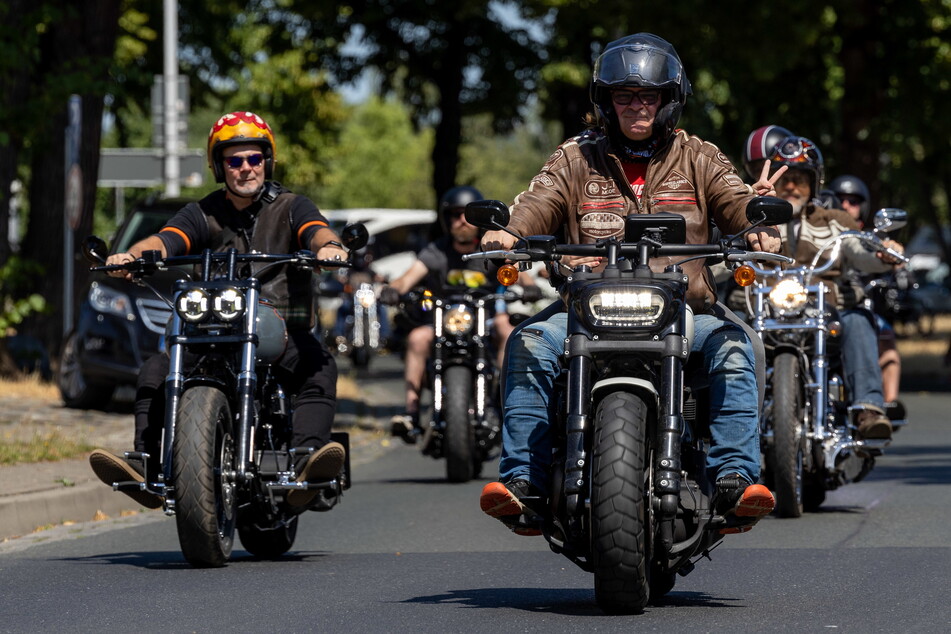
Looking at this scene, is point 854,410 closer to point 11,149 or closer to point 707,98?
point 11,149

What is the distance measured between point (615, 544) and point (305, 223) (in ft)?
9.86

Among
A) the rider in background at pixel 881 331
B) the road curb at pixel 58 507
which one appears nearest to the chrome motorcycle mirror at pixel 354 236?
the road curb at pixel 58 507

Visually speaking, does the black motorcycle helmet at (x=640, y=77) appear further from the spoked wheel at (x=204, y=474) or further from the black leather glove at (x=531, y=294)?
the black leather glove at (x=531, y=294)

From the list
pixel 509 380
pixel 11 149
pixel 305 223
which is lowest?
pixel 509 380

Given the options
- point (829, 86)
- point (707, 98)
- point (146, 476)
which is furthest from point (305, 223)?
point (707, 98)

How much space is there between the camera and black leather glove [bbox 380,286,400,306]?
12.4m

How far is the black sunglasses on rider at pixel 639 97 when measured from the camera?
6.63 meters

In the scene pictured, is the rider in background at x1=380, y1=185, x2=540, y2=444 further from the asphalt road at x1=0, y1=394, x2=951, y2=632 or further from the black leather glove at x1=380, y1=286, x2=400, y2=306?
the asphalt road at x1=0, y1=394, x2=951, y2=632

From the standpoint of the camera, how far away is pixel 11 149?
1802cm

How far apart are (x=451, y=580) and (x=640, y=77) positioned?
7.10 ft

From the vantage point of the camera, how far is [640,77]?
6.52 m

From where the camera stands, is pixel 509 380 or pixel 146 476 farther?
pixel 146 476

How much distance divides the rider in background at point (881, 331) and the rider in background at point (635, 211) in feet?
15.3

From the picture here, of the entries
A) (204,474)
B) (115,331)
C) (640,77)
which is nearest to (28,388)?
(115,331)
